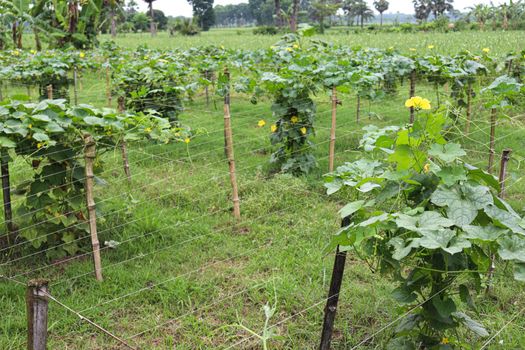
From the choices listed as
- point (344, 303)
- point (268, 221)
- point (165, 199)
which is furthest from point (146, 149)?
point (344, 303)

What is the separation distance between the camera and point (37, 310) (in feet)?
5.57

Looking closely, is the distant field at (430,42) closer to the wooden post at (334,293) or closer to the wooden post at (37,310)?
the wooden post at (334,293)

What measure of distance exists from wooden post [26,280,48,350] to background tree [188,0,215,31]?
67.5 m

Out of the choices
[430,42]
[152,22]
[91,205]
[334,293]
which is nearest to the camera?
[334,293]

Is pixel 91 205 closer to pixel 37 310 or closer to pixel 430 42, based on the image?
pixel 37 310

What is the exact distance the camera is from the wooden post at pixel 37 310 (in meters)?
1.68

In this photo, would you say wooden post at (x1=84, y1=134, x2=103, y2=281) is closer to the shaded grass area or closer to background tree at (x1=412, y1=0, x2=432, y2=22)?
the shaded grass area

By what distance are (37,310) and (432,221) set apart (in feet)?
4.39

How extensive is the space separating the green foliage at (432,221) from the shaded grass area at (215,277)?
308 mm

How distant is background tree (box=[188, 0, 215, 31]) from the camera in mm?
67294

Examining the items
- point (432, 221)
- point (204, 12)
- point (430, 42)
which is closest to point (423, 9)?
point (204, 12)

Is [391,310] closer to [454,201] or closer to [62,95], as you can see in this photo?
[454,201]

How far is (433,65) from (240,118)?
3353 mm

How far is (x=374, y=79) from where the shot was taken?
217 inches
